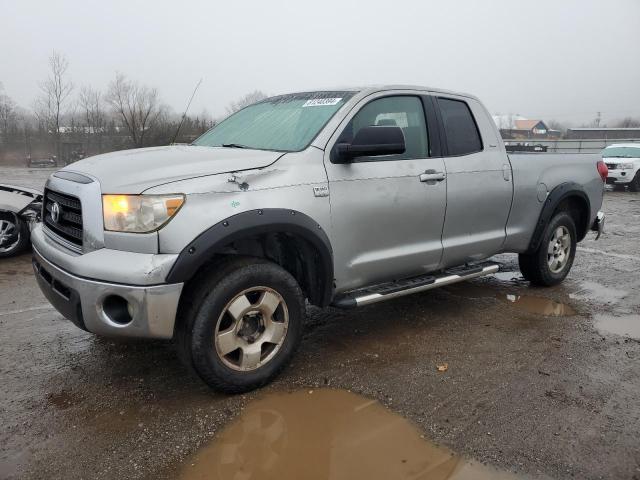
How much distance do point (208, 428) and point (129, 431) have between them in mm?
427

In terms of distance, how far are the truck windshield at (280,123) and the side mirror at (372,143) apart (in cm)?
27

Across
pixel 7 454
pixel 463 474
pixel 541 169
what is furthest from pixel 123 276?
pixel 541 169

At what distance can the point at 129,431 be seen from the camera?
9.10ft

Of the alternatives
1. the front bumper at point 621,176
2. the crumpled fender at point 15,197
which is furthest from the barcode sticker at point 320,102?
the front bumper at point 621,176

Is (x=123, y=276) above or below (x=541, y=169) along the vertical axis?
below

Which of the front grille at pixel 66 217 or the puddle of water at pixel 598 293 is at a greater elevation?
the front grille at pixel 66 217

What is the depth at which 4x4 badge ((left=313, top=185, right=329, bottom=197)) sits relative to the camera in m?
3.30

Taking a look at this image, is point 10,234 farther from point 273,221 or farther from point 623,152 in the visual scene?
point 623,152

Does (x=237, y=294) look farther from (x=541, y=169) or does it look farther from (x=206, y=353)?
(x=541, y=169)

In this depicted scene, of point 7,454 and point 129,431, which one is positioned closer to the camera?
point 7,454

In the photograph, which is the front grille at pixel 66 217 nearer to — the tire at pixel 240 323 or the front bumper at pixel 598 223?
the tire at pixel 240 323

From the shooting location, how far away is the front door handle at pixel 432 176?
12.8 ft

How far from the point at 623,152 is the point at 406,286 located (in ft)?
60.9

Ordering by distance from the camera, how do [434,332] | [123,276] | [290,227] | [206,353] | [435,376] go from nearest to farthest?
[123,276] < [206,353] < [290,227] < [435,376] < [434,332]
